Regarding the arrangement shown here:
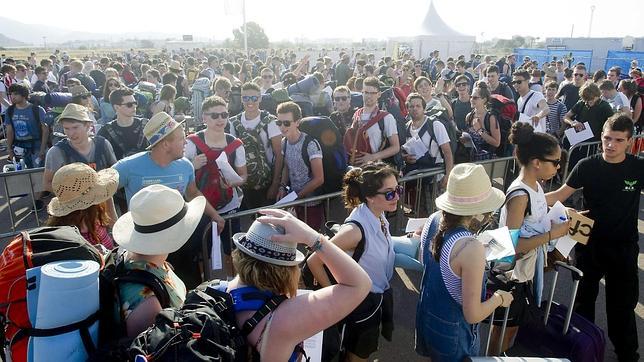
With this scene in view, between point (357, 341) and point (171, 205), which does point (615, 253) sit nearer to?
point (357, 341)

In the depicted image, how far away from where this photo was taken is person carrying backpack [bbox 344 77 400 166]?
5.42 m

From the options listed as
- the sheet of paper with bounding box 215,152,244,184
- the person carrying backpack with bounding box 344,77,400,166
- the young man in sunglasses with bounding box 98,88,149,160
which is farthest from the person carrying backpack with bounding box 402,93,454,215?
the young man in sunglasses with bounding box 98,88,149,160

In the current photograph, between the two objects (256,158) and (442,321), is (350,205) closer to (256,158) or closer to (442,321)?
(442,321)

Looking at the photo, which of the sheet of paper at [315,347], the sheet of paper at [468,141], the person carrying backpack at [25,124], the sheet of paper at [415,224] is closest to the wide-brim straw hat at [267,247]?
the sheet of paper at [315,347]

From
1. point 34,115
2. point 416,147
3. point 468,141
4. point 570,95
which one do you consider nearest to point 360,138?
point 416,147

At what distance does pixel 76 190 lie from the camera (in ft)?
8.67

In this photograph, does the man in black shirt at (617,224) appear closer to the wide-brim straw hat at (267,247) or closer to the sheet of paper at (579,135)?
the wide-brim straw hat at (267,247)

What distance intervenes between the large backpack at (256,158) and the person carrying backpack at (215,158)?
537 mm

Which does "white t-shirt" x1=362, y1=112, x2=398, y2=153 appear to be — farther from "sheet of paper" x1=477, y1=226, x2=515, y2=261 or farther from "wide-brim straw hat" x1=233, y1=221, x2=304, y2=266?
"wide-brim straw hat" x1=233, y1=221, x2=304, y2=266

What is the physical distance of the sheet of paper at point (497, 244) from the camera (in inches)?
97.4

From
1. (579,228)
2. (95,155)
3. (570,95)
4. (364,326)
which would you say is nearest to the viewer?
(364,326)

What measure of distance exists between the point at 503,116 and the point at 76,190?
6014 millimetres

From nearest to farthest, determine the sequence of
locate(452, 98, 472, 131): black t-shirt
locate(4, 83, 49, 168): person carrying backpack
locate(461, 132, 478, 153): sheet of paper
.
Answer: locate(461, 132, 478, 153): sheet of paper < locate(4, 83, 49, 168): person carrying backpack < locate(452, 98, 472, 131): black t-shirt

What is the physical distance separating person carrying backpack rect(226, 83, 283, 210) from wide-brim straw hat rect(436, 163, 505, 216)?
272 cm
